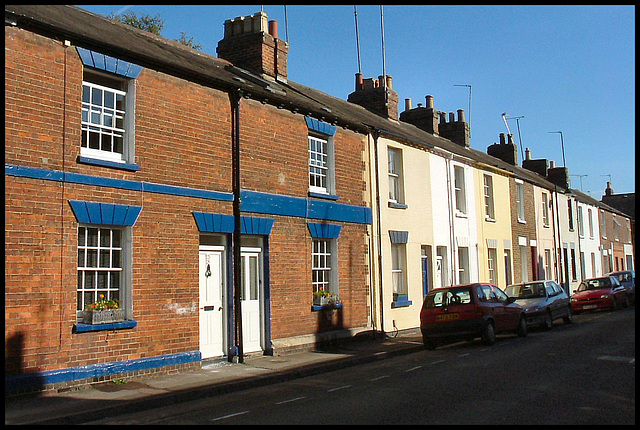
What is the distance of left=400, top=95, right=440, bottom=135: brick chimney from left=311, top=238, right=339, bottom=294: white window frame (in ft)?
37.0

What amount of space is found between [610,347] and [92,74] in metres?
12.0

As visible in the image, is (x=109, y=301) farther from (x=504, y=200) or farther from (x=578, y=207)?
(x=578, y=207)

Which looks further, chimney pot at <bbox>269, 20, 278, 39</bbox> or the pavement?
chimney pot at <bbox>269, 20, 278, 39</bbox>

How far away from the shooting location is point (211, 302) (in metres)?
13.2

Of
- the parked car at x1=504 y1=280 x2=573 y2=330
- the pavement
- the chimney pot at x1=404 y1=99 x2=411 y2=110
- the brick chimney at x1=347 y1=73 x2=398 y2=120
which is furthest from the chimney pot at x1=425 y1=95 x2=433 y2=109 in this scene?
the pavement

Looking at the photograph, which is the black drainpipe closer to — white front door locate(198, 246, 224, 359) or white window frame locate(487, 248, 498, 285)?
white front door locate(198, 246, 224, 359)

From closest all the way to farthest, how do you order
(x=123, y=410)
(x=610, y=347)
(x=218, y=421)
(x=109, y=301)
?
(x=218, y=421)
(x=123, y=410)
(x=109, y=301)
(x=610, y=347)

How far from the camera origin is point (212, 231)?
13141mm

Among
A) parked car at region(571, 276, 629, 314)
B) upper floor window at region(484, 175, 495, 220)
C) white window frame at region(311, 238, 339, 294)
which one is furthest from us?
parked car at region(571, 276, 629, 314)

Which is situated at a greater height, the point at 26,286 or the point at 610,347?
the point at 26,286

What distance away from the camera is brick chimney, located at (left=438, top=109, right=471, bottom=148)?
28.3 metres

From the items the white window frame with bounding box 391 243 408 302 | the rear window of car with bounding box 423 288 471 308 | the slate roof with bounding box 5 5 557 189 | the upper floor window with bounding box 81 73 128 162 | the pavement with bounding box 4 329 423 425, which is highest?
Result: the slate roof with bounding box 5 5 557 189

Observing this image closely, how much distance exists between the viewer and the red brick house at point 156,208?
33.2 feet

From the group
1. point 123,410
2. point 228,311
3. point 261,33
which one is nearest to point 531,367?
point 228,311
